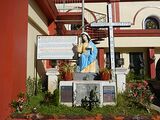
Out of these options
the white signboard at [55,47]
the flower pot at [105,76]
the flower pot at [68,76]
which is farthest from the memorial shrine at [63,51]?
the flower pot at [68,76]

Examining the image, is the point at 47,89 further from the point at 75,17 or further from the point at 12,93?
the point at 75,17

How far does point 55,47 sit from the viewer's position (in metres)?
12.9

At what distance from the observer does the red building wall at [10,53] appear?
823cm

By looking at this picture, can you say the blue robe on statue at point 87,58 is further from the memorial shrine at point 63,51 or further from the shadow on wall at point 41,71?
the shadow on wall at point 41,71

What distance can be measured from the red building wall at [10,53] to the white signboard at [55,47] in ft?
10.9

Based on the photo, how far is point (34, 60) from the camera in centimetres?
1333

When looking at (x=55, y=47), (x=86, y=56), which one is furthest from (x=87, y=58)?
(x=55, y=47)

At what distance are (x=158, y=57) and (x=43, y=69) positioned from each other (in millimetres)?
10930

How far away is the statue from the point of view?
11.6 m

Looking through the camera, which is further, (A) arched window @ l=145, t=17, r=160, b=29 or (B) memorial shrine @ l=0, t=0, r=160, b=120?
(A) arched window @ l=145, t=17, r=160, b=29

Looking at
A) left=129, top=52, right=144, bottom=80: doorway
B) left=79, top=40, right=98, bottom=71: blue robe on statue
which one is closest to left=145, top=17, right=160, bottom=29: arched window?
left=129, top=52, right=144, bottom=80: doorway

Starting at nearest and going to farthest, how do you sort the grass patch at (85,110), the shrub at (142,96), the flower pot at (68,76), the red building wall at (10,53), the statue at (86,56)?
the red building wall at (10,53) → the grass patch at (85,110) → the shrub at (142,96) → the flower pot at (68,76) → the statue at (86,56)

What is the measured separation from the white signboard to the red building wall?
3.31 metres

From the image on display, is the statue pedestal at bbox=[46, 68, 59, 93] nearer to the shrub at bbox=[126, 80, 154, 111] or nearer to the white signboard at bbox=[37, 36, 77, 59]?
the white signboard at bbox=[37, 36, 77, 59]
